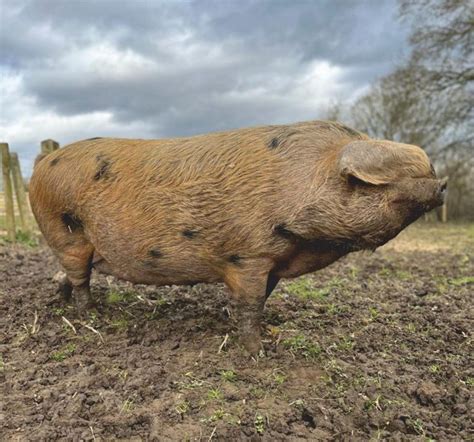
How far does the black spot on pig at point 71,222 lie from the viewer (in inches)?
191

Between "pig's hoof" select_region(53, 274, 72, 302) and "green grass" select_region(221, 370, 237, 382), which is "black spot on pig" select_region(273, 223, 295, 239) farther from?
"pig's hoof" select_region(53, 274, 72, 302)

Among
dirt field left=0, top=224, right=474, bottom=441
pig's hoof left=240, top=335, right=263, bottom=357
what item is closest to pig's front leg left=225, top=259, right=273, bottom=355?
pig's hoof left=240, top=335, right=263, bottom=357

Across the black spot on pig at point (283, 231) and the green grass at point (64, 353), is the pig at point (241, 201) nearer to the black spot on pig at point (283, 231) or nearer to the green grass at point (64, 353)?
the black spot on pig at point (283, 231)

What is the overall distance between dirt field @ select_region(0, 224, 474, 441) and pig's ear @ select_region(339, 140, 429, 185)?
150 centimetres

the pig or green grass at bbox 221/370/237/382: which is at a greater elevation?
the pig

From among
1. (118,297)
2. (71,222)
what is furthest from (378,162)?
(118,297)

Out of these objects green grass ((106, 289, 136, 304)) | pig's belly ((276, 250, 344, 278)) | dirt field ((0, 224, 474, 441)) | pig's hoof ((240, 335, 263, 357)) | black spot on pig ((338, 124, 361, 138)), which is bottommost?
dirt field ((0, 224, 474, 441))

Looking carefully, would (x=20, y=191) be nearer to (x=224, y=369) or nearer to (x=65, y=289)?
(x=65, y=289)

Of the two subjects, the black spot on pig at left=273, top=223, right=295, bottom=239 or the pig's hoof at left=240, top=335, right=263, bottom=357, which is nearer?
the black spot on pig at left=273, top=223, right=295, bottom=239

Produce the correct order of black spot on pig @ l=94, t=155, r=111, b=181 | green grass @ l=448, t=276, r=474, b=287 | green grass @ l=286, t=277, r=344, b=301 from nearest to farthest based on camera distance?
black spot on pig @ l=94, t=155, r=111, b=181 < green grass @ l=286, t=277, r=344, b=301 < green grass @ l=448, t=276, r=474, b=287

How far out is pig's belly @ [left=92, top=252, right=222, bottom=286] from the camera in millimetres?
4348

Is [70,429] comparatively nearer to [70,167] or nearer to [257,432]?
[257,432]

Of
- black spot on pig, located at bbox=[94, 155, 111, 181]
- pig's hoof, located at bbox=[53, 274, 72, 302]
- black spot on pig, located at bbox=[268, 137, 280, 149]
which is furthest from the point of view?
pig's hoof, located at bbox=[53, 274, 72, 302]

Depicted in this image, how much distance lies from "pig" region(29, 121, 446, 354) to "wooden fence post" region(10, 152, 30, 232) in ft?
27.7
